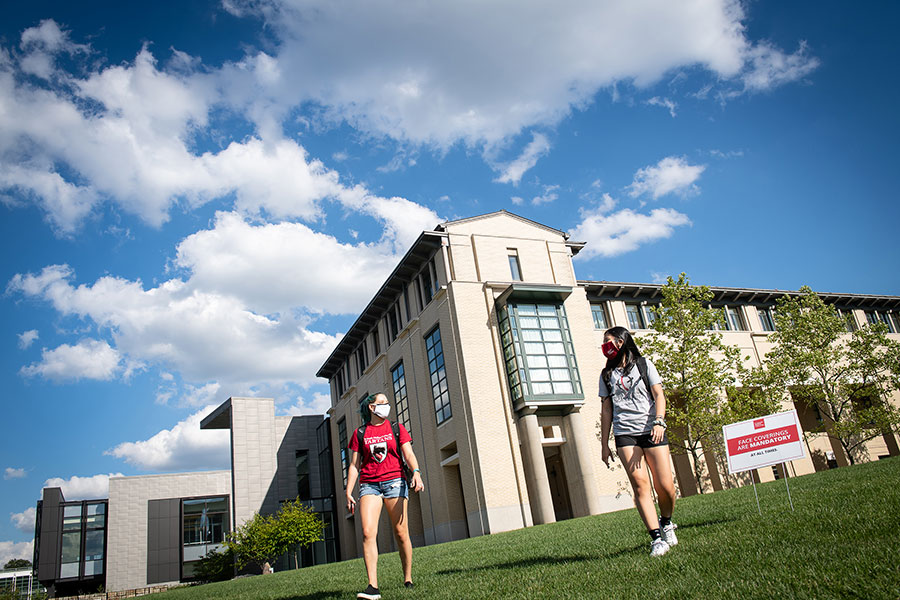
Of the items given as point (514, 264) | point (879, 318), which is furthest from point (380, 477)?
point (879, 318)

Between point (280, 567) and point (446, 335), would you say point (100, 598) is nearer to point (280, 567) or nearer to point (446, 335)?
point (280, 567)

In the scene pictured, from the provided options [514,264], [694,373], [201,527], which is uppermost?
[514,264]

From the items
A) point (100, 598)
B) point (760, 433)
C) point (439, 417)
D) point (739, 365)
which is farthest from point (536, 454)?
point (100, 598)

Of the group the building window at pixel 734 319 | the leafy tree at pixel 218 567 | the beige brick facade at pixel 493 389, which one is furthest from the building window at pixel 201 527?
the building window at pixel 734 319

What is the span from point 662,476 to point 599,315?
3098 cm

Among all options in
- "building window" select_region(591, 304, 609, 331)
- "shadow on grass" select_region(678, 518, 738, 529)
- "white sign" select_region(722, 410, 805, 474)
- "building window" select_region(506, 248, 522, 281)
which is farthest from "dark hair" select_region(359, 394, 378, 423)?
"building window" select_region(591, 304, 609, 331)

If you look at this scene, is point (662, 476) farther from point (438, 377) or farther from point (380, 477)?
point (438, 377)

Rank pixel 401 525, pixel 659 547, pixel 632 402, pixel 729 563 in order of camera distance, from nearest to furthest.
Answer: pixel 729 563 → pixel 659 547 → pixel 632 402 → pixel 401 525

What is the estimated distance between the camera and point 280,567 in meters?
49.3

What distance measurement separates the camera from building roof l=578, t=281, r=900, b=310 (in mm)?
36094

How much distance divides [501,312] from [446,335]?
9.52 ft

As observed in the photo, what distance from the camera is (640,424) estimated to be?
626cm

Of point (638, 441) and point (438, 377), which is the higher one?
point (438, 377)

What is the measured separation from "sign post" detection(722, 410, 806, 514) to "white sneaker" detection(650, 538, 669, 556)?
110 inches
